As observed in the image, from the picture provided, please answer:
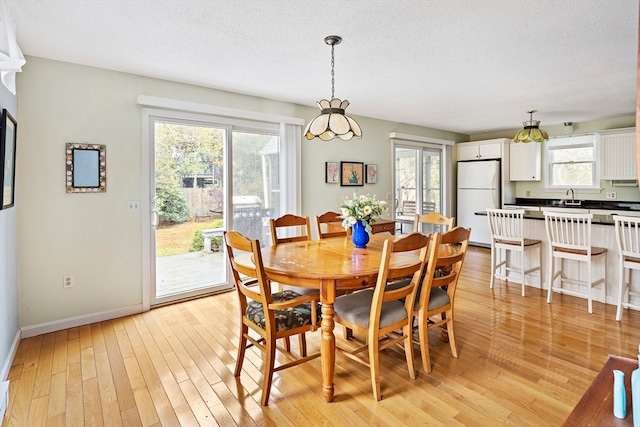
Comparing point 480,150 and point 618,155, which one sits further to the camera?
point 480,150

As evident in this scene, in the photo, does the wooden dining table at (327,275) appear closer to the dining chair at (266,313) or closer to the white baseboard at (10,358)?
the dining chair at (266,313)

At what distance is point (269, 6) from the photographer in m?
2.08

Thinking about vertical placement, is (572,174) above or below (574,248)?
above

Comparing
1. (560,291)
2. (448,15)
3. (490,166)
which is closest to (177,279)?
(448,15)

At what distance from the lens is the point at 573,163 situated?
19.4ft

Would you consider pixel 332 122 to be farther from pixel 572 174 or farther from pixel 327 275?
pixel 572 174

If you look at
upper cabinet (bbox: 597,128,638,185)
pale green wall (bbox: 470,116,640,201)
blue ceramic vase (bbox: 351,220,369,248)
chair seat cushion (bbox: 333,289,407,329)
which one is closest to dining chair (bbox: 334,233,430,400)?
chair seat cushion (bbox: 333,289,407,329)

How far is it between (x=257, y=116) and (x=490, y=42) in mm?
2541

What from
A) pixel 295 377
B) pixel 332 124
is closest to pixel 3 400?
pixel 295 377

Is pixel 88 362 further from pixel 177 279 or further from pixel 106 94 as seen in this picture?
pixel 106 94

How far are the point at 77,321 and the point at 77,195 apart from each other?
3.74 ft

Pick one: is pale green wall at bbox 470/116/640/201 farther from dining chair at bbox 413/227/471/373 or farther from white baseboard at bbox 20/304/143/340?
white baseboard at bbox 20/304/143/340

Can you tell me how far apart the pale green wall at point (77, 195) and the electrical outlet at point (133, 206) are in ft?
0.13

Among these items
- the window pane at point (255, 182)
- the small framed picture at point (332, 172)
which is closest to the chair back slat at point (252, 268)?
the window pane at point (255, 182)
